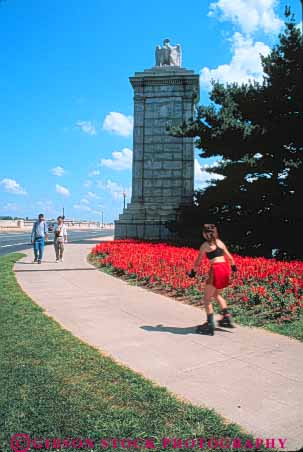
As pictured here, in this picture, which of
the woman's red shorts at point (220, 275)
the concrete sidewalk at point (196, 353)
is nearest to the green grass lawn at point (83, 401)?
the concrete sidewalk at point (196, 353)

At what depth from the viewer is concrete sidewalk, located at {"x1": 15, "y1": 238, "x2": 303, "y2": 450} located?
10.1 feet

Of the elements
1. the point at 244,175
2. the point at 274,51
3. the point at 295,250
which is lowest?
the point at 295,250

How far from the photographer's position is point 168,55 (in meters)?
22.5

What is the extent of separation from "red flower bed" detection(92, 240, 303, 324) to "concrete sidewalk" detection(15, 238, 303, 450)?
78 centimetres

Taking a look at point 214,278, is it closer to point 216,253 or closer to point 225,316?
point 216,253

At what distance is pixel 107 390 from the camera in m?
3.34

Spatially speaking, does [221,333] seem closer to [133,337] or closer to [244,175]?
[133,337]

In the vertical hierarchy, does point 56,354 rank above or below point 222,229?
below

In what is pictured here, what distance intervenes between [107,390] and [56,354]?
1.11 meters

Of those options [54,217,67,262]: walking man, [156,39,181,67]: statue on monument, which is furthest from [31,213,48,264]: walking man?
[156,39,181,67]: statue on monument

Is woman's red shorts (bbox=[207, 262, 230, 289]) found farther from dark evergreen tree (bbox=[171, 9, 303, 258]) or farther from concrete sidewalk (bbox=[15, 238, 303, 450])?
dark evergreen tree (bbox=[171, 9, 303, 258])

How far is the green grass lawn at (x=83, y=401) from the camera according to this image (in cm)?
270

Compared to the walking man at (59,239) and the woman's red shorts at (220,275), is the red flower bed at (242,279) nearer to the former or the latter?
the woman's red shorts at (220,275)

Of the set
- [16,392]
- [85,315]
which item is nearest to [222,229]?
[85,315]
